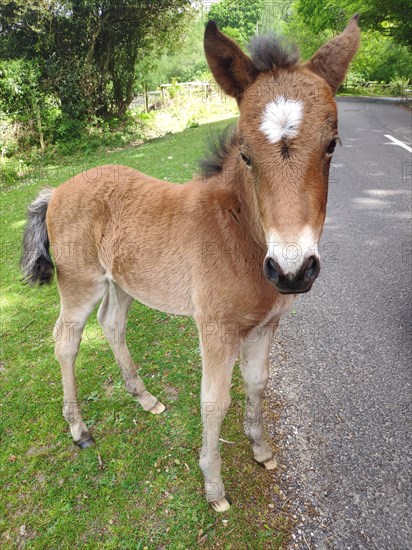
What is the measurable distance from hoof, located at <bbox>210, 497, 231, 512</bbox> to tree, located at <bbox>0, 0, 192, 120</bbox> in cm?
1515

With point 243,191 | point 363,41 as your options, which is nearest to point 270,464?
point 243,191

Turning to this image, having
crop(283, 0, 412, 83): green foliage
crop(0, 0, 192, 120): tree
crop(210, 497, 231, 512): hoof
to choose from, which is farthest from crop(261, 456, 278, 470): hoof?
crop(283, 0, 412, 83): green foliage

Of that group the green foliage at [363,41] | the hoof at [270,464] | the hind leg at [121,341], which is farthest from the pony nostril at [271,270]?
the green foliage at [363,41]

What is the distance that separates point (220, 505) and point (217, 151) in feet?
7.62

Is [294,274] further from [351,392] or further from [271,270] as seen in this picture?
[351,392]

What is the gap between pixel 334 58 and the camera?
1969 mm

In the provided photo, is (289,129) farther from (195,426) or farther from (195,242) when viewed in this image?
(195,426)

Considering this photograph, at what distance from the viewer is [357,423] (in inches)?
120

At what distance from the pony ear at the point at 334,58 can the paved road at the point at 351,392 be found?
8.09 ft

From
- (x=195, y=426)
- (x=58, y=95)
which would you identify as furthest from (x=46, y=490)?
(x=58, y=95)

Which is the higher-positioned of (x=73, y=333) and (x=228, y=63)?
(x=228, y=63)

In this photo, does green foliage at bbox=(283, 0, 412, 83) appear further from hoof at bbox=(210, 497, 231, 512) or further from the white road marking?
hoof at bbox=(210, 497, 231, 512)

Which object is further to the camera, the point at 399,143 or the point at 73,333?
the point at 399,143

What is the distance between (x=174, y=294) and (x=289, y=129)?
1314 mm
